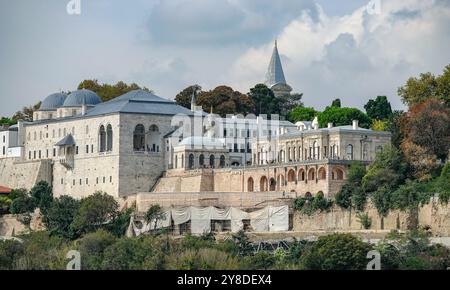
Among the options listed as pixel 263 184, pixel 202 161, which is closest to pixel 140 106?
pixel 202 161

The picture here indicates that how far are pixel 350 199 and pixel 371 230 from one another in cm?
383

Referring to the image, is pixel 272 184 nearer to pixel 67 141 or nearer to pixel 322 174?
pixel 322 174

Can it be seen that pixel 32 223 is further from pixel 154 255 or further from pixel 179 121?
pixel 154 255

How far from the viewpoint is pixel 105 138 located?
88312 millimetres

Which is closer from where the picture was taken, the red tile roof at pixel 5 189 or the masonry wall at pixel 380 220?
the masonry wall at pixel 380 220

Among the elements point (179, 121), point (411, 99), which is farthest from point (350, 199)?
point (179, 121)

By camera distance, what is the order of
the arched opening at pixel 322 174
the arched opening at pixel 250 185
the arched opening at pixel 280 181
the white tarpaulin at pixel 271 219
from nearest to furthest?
1. the white tarpaulin at pixel 271 219
2. the arched opening at pixel 322 174
3. the arched opening at pixel 280 181
4. the arched opening at pixel 250 185

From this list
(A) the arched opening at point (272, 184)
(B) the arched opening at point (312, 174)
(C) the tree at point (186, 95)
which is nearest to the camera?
(B) the arched opening at point (312, 174)

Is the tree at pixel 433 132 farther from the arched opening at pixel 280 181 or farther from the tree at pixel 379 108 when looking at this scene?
the tree at pixel 379 108

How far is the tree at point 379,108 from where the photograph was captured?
99.2 metres

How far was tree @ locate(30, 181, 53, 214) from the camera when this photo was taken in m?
87.4

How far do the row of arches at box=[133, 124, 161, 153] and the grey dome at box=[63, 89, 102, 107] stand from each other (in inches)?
299

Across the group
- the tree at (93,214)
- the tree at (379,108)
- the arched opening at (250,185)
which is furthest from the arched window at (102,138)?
the tree at (379,108)

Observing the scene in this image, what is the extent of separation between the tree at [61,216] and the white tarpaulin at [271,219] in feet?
33.3
